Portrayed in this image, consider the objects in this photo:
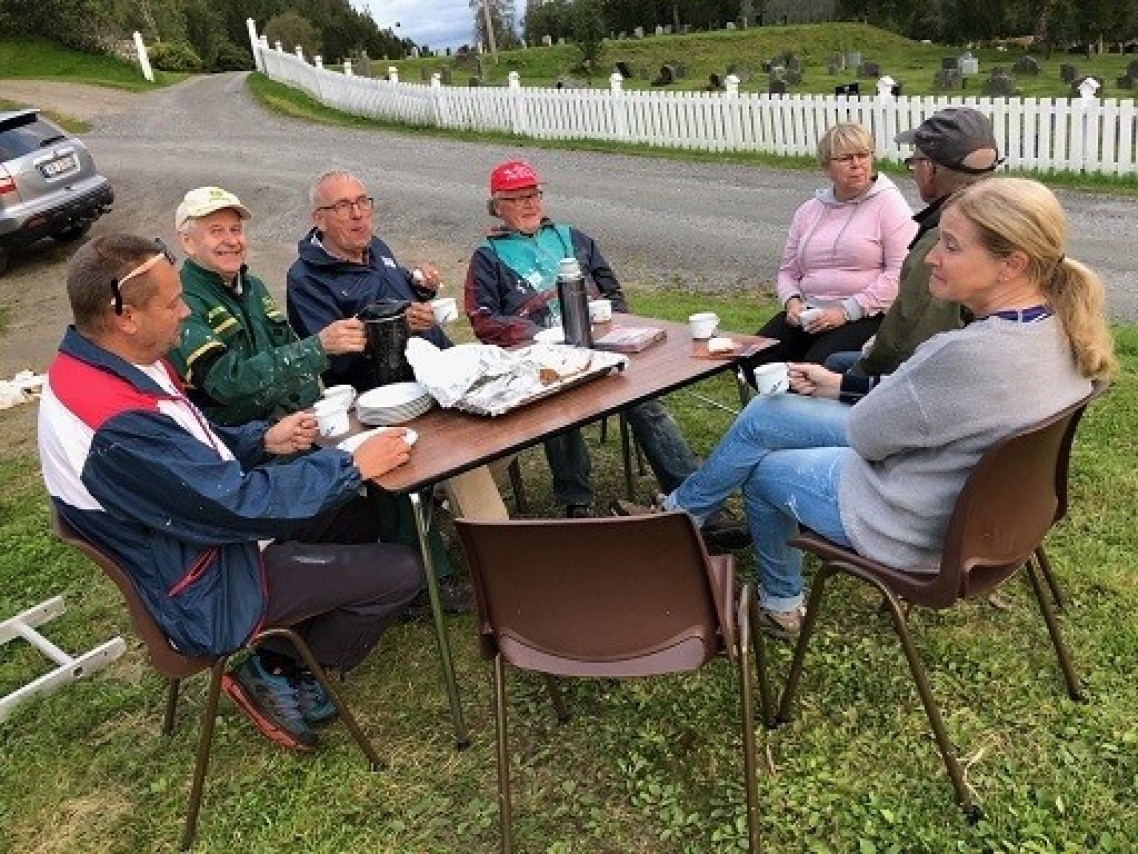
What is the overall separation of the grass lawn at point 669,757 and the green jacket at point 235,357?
971 millimetres

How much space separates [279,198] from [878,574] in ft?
36.6

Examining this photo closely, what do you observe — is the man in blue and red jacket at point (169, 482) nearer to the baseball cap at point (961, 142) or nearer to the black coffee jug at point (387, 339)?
the black coffee jug at point (387, 339)

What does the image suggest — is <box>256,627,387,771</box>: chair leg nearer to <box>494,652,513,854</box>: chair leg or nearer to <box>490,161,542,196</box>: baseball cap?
<box>494,652,513,854</box>: chair leg

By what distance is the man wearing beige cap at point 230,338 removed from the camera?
3.11 meters

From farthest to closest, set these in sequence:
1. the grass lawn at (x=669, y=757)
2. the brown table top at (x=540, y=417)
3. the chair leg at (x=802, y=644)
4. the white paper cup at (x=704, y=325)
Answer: the white paper cup at (x=704, y=325) < the brown table top at (x=540, y=417) < the chair leg at (x=802, y=644) < the grass lawn at (x=669, y=757)

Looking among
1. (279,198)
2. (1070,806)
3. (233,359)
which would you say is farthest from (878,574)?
(279,198)

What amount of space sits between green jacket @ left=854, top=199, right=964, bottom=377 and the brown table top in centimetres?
40

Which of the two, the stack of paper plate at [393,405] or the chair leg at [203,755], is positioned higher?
the stack of paper plate at [393,405]

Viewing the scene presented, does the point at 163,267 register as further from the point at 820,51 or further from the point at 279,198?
the point at 820,51

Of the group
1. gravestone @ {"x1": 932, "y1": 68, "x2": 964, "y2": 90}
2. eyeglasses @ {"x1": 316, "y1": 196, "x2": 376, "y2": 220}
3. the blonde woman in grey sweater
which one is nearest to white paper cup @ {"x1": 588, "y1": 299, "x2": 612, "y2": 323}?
eyeglasses @ {"x1": 316, "y1": 196, "x2": 376, "y2": 220}

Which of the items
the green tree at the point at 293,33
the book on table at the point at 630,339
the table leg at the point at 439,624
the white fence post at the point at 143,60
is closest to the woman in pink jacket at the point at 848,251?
the book on table at the point at 630,339

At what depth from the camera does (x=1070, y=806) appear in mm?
2270

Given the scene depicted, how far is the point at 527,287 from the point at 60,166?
8.43m

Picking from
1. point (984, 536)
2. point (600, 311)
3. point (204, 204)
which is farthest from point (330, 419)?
point (984, 536)
